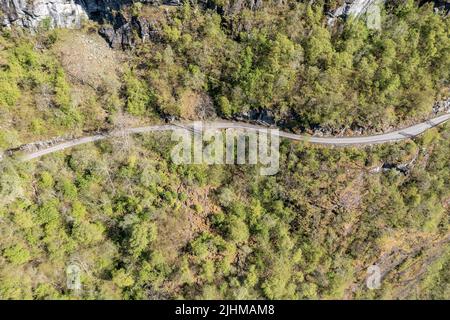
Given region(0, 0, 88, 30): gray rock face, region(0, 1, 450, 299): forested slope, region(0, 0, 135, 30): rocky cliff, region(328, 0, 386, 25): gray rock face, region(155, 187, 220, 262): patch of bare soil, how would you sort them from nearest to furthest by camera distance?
region(0, 0, 88, 30): gray rock face < region(0, 0, 135, 30): rocky cliff < region(0, 1, 450, 299): forested slope < region(155, 187, 220, 262): patch of bare soil < region(328, 0, 386, 25): gray rock face

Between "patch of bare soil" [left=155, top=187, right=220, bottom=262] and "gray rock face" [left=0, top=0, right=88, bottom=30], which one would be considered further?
"patch of bare soil" [left=155, top=187, right=220, bottom=262]

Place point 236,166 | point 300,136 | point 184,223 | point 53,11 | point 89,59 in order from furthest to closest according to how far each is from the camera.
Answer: point 300,136 → point 236,166 → point 89,59 → point 184,223 → point 53,11

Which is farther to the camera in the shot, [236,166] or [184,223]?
[236,166]

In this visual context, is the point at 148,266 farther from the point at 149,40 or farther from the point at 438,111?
the point at 438,111

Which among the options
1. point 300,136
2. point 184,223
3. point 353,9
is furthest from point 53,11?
point 353,9

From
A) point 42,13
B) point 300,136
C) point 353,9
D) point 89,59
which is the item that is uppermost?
point 353,9

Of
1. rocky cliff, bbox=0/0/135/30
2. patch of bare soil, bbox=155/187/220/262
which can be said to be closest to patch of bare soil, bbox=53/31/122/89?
rocky cliff, bbox=0/0/135/30

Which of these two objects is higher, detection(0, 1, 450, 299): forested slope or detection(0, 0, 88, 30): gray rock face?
detection(0, 0, 88, 30): gray rock face

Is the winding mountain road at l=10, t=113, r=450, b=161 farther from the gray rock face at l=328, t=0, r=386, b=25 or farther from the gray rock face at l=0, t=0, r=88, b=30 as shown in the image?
the gray rock face at l=328, t=0, r=386, b=25

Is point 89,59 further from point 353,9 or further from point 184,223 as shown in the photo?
point 353,9

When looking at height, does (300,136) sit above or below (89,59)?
below

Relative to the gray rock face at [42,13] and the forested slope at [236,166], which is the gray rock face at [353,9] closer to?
the forested slope at [236,166]
